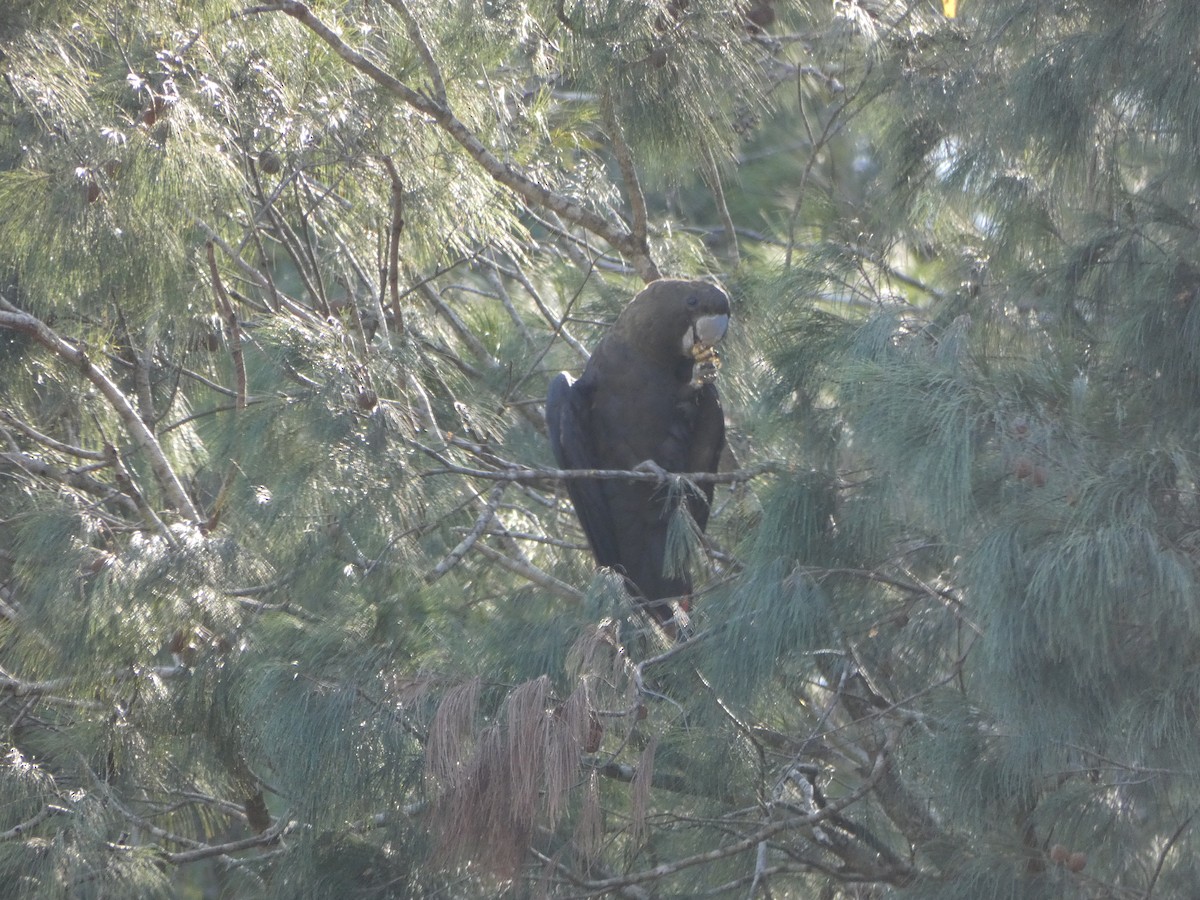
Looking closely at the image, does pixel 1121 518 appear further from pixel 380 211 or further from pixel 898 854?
pixel 380 211

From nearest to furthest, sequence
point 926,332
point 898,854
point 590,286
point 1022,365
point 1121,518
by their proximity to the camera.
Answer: point 1121,518
point 1022,365
point 926,332
point 898,854
point 590,286

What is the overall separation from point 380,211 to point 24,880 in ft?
5.19

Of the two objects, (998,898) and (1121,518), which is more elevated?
(1121,518)

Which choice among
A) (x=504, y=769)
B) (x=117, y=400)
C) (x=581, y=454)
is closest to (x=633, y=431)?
(x=581, y=454)

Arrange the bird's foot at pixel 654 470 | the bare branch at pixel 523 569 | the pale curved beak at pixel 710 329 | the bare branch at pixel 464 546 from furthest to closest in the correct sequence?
the pale curved beak at pixel 710 329
the bare branch at pixel 523 569
the bird's foot at pixel 654 470
the bare branch at pixel 464 546

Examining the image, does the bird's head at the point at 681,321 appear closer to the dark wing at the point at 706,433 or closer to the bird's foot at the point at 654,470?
the dark wing at the point at 706,433

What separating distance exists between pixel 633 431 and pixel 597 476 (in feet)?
3.05

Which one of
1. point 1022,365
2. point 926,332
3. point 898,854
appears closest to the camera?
point 1022,365

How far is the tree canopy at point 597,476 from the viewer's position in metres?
1.72

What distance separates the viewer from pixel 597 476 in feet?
7.54

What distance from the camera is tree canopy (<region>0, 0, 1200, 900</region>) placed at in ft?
5.65

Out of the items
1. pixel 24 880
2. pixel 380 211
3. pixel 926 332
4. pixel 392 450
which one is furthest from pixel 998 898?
pixel 380 211

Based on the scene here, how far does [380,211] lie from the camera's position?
3.01 m

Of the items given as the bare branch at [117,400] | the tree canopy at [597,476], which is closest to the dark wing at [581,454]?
the tree canopy at [597,476]
